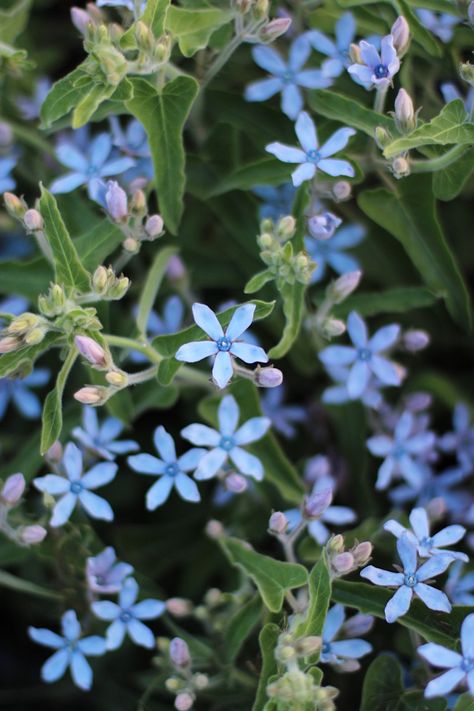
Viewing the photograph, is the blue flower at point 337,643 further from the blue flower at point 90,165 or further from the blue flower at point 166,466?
the blue flower at point 90,165

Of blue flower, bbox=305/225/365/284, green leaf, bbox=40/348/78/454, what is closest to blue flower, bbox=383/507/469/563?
green leaf, bbox=40/348/78/454

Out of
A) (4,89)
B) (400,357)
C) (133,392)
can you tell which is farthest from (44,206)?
(400,357)

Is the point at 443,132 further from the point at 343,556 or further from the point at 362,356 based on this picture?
the point at 343,556

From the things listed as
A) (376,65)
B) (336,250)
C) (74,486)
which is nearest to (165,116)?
(376,65)

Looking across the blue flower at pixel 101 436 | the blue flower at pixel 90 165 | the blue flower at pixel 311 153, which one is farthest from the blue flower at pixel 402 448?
the blue flower at pixel 90 165

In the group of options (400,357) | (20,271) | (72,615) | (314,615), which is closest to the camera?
(314,615)

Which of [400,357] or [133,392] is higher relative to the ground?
[133,392]

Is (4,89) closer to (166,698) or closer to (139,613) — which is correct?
(139,613)
